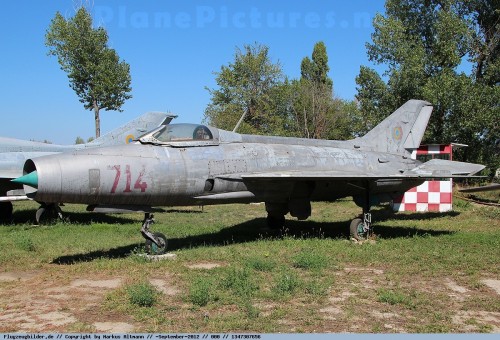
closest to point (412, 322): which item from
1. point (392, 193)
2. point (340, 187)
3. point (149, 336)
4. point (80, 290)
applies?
point (149, 336)

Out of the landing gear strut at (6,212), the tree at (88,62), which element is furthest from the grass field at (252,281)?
the tree at (88,62)

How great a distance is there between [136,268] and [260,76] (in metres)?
38.2

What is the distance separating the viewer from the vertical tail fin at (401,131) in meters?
13.4

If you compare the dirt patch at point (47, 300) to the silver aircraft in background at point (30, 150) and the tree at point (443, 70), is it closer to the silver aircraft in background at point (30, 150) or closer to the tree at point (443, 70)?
the silver aircraft in background at point (30, 150)

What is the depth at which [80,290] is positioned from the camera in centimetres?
661

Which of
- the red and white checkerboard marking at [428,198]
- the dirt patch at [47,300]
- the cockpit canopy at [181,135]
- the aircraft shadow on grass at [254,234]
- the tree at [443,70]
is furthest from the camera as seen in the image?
the tree at [443,70]

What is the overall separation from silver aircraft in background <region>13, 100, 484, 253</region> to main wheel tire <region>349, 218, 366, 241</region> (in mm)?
26

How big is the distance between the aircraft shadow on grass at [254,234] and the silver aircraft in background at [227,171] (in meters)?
0.65

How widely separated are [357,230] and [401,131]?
402 centimetres

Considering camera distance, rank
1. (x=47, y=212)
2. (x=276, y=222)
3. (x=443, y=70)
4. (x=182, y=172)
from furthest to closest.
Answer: (x=443, y=70) < (x=47, y=212) < (x=276, y=222) < (x=182, y=172)

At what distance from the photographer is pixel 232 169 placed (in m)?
9.67

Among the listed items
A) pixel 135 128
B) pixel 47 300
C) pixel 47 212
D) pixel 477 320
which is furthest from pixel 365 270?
pixel 135 128

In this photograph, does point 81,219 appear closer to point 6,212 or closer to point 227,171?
point 6,212

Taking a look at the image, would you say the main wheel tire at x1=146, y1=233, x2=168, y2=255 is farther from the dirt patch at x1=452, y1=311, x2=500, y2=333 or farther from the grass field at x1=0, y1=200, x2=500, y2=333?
the dirt patch at x1=452, y1=311, x2=500, y2=333
